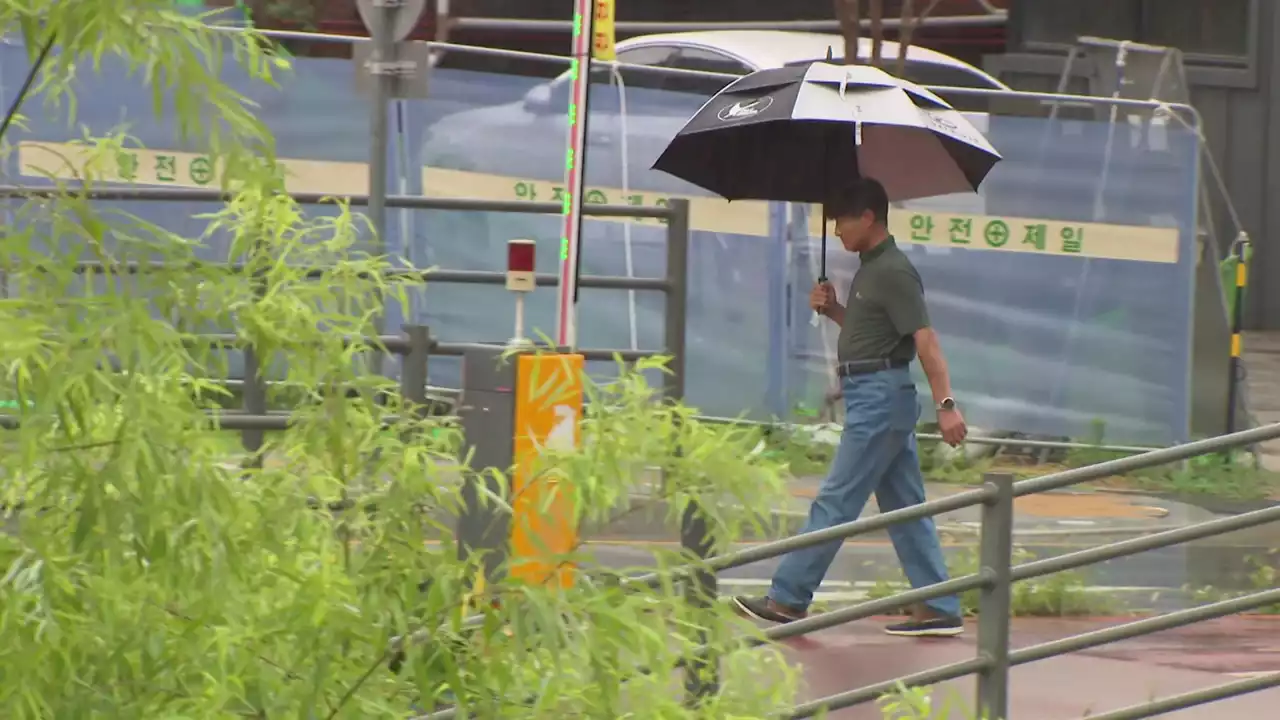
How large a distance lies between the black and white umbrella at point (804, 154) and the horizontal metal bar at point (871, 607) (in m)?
2.94

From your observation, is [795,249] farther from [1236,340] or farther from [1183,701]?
[1183,701]

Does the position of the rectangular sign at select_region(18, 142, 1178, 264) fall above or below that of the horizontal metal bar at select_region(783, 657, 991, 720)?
above

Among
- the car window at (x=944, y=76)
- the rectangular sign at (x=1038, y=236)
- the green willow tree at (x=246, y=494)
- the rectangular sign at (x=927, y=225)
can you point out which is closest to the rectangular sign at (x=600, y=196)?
the rectangular sign at (x=927, y=225)

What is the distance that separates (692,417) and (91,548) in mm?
1065

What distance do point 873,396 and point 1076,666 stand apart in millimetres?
1328

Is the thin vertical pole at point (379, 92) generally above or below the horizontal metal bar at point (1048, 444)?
above

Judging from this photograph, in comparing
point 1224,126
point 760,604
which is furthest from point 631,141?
point 1224,126

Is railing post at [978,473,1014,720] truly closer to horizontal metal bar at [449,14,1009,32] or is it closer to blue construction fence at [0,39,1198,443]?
blue construction fence at [0,39,1198,443]

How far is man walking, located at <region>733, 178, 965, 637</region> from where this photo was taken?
7.81 metres

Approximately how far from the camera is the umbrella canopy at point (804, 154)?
26.9 feet

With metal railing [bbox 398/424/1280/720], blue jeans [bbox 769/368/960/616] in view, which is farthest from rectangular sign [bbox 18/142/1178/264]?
metal railing [bbox 398/424/1280/720]

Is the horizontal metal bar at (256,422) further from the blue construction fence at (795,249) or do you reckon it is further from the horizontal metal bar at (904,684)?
the blue construction fence at (795,249)

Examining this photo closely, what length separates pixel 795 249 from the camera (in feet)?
43.7

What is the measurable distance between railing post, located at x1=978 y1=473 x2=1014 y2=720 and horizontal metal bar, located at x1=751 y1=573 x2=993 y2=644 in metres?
0.05
